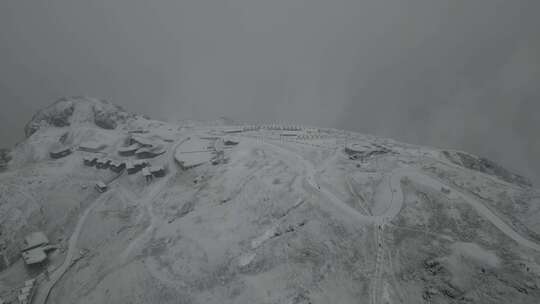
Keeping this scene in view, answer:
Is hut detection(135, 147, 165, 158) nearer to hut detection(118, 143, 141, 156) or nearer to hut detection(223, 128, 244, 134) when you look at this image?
hut detection(118, 143, 141, 156)

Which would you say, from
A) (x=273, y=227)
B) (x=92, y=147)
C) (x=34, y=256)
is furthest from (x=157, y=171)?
(x=273, y=227)

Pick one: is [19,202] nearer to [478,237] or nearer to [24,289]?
[24,289]

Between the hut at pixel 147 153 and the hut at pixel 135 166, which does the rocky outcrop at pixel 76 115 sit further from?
the hut at pixel 135 166

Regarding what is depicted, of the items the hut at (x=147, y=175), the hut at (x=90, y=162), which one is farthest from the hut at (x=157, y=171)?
the hut at (x=90, y=162)

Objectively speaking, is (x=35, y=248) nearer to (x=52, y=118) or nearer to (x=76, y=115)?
(x=76, y=115)

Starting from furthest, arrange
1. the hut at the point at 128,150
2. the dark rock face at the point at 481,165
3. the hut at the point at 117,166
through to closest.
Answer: the hut at the point at 128,150, the hut at the point at 117,166, the dark rock face at the point at 481,165

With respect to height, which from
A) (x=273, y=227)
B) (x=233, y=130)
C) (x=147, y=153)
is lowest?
(x=273, y=227)
